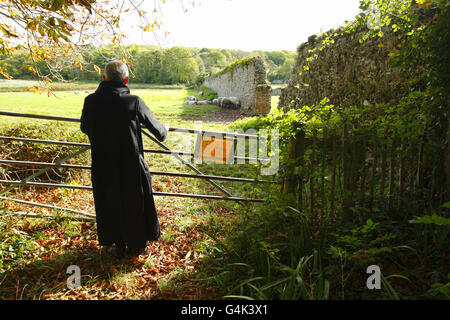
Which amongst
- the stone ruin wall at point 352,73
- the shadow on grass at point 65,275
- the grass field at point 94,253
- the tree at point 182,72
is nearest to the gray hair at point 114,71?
the grass field at point 94,253

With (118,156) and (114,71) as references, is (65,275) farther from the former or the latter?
(114,71)

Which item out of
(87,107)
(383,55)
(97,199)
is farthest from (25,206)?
(383,55)

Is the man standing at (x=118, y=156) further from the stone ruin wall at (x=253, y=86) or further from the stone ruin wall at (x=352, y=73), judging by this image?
the stone ruin wall at (x=253, y=86)

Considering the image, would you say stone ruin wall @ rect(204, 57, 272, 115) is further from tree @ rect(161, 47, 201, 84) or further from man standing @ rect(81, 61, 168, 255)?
tree @ rect(161, 47, 201, 84)

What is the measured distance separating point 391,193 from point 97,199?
2.84 m

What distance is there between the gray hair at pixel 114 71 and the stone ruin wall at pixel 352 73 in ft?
10.5

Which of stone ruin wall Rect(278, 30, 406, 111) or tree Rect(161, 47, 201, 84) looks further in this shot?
tree Rect(161, 47, 201, 84)

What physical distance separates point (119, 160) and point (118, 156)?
0.04m

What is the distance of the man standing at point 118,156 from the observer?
7.88 feet

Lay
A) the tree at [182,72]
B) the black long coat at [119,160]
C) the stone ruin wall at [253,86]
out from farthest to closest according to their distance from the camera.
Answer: the tree at [182,72] → the stone ruin wall at [253,86] → the black long coat at [119,160]

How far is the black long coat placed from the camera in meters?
2.40

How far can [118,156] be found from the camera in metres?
2.46

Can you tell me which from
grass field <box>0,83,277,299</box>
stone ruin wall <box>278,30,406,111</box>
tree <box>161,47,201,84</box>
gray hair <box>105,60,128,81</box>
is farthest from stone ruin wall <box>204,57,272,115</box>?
tree <box>161,47,201,84</box>

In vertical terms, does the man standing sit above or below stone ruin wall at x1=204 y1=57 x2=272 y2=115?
below
